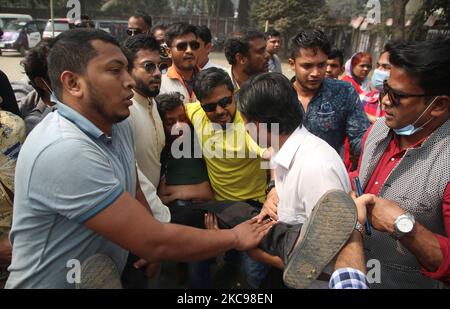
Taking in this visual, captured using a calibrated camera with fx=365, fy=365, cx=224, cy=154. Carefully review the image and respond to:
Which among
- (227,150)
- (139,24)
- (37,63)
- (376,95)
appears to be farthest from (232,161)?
(139,24)

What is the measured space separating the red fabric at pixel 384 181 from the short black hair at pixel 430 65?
26 cm

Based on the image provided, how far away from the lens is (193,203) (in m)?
2.76

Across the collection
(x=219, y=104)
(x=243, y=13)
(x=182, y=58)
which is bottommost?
(x=219, y=104)

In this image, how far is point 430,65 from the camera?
1.74 meters

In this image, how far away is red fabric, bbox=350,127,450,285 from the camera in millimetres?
1592

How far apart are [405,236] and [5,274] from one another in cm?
214

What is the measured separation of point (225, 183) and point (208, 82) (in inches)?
30.3

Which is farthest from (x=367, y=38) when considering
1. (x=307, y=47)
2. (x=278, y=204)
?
(x=278, y=204)

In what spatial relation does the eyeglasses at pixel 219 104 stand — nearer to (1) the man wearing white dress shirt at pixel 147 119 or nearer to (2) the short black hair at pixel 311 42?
(1) the man wearing white dress shirt at pixel 147 119

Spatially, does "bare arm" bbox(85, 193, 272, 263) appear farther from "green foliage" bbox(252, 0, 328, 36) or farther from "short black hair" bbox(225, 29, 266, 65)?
"green foliage" bbox(252, 0, 328, 36)

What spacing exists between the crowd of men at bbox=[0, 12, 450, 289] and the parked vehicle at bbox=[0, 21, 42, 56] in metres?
18.6

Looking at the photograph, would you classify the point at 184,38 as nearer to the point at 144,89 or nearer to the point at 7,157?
the point at 144,89
